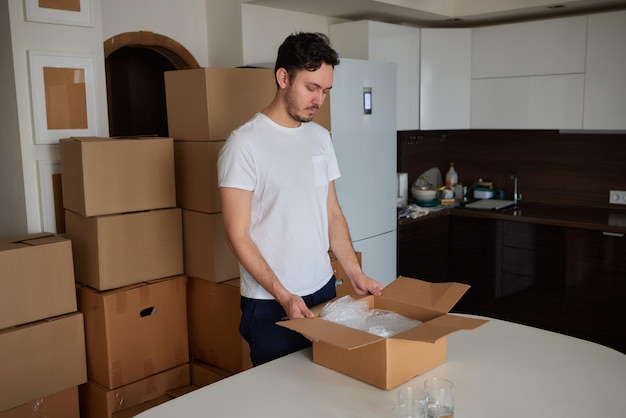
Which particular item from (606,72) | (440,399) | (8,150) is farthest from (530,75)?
(440,399)

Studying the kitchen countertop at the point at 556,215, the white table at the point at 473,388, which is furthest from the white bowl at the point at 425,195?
the white table at the point at 473,388

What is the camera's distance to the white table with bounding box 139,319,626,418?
4.72 feet

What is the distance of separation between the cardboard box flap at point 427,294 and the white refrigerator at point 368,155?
5.46ft

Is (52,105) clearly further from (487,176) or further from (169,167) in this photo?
(487,176)

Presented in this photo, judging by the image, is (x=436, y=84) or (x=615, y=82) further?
(x=436, y=84)

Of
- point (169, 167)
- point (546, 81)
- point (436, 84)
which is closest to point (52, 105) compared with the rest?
point (169, 167)

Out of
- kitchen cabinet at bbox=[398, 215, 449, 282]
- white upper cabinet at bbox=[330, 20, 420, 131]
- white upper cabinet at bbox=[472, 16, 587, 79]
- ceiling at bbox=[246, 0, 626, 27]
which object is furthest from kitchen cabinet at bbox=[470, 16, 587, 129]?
kitchen cabinet at bbox=[398, 215, 449, 282]

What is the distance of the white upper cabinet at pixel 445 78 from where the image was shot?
4379 millimetres

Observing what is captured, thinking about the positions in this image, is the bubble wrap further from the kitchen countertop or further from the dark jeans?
the kitchen countertop

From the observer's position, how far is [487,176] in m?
4.90

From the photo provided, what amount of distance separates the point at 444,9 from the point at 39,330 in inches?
121

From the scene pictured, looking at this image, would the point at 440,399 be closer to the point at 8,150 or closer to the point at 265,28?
the point at 8,150

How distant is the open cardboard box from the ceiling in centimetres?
231

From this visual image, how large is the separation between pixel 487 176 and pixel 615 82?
4.07 ft
